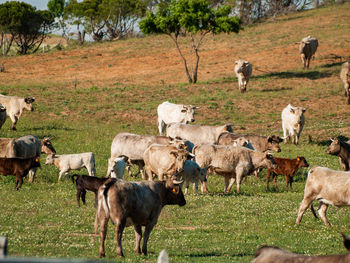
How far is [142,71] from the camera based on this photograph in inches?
2162

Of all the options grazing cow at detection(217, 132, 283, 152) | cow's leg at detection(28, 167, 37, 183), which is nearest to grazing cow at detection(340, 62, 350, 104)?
grazing cow at detection(217, 132, 283, 152)

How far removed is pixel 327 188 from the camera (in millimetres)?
13625

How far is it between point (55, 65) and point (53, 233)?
161 ft

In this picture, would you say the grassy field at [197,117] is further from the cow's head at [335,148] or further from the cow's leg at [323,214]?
the cow's head at [335,148]

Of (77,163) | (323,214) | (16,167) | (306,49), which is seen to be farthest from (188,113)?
(306,49)

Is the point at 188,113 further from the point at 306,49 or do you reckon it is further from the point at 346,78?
the point at 306,49

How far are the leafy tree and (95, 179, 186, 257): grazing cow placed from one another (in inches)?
2558

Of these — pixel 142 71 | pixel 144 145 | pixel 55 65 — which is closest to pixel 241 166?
pixel 144 145

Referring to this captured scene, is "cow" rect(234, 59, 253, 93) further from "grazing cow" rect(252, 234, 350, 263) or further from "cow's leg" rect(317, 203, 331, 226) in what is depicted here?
"grazing cow" rect(252, 234, 350, 263)

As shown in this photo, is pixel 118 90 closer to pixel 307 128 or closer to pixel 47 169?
pixel 307 128

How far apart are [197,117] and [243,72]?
7.29m

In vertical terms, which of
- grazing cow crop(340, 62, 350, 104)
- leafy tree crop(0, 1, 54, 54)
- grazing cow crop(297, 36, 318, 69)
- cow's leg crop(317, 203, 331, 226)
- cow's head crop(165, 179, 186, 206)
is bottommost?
cow's leg crop(317, 203, 331, 226)

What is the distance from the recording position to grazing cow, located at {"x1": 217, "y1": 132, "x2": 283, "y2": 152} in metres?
23.5

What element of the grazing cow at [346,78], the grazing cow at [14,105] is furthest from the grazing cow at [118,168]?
the grazing cow at [346,78]
